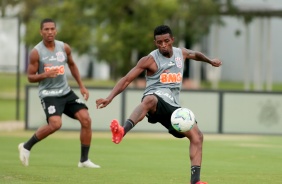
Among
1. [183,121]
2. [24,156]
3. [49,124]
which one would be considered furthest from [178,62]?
[24,156]

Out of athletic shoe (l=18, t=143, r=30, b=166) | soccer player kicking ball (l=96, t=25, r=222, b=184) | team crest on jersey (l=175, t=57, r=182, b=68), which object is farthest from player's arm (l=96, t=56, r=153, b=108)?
athletic shoe (l=18, t=143, r=30, b=166)

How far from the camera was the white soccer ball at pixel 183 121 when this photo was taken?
43.7ft

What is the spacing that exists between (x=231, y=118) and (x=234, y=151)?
23.2ft

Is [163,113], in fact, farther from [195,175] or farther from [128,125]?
[195,175]

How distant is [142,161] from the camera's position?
724 inches

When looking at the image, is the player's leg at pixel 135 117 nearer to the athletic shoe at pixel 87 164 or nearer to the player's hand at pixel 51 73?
the player's hand at pixel 51 73

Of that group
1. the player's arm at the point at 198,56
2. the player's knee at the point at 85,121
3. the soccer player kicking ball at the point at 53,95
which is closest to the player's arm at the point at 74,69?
the soccer player kicking ball at the point at 53,95

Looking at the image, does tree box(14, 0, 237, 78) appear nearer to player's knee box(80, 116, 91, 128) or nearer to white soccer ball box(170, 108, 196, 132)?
player's knee box(80, 116, 91, 128)

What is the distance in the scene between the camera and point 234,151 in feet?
70.4

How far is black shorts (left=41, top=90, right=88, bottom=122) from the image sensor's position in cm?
1667

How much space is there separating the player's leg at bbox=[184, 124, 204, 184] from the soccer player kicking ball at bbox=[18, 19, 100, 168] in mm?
3428

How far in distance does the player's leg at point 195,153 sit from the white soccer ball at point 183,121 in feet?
0.73

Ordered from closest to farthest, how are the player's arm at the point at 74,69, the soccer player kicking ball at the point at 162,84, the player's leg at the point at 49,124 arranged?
the soccer player kicking ball at the point at 162,84 → the player's leg at the point at 49,124 → the player's arm at the point at 74,69

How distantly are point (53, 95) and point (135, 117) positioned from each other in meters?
3.67
